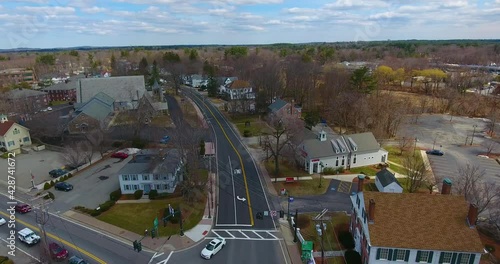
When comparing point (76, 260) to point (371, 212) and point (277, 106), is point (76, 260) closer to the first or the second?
point (371, 212)

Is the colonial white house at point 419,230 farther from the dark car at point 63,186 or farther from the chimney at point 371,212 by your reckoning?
the dark car at point 63,186

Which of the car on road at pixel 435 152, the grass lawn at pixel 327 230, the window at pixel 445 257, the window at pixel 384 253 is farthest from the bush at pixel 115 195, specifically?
the car on road at pixel 435 152

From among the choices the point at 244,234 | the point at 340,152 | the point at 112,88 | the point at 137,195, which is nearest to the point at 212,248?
the point at 244,234

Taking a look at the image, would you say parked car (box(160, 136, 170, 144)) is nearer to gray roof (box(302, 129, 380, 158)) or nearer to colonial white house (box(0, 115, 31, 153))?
colonial white house (box(0, 115, 31, 153))

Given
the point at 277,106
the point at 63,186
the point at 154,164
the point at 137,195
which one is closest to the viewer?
the point at 137,195

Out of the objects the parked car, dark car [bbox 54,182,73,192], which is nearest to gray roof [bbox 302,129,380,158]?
the parked car

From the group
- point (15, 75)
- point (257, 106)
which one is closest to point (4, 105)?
point (257, 106)
